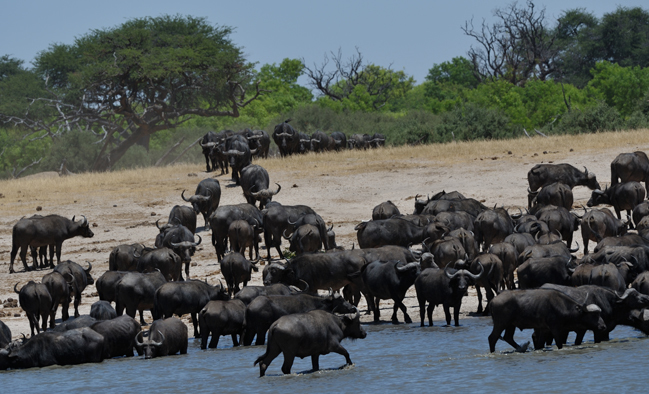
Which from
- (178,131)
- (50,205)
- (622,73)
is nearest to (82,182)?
(50,205)

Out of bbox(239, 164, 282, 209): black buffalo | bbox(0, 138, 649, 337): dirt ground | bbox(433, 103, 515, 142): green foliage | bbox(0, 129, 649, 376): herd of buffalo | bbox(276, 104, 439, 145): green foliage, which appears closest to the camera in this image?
bbox(0, 129, 649, 376): herd of buffalo

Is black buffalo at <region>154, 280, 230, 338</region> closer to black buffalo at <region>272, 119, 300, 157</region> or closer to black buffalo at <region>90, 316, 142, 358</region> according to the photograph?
black buffalo at <region>90, 316, 142, 358</region>

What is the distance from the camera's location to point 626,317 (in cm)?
1133

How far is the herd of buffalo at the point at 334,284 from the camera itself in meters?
10.6

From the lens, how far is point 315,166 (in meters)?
35.1

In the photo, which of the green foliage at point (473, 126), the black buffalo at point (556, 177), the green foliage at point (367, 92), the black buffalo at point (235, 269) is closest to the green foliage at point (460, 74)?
the green foliage at point (367, 92)

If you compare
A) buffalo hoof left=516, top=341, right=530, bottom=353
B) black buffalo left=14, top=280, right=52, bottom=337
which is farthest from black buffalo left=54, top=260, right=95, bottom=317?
buffalo hoof left=516, top=341, right=530, bottom=353

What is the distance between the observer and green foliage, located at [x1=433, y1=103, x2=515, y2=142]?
45344mm

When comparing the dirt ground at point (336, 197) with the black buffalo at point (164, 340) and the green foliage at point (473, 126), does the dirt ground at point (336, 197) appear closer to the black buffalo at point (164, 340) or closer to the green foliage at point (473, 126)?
the black buffalo at point (164, 340)

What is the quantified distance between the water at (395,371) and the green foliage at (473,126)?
33.4 meters

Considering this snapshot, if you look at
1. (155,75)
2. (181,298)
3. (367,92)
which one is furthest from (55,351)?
(367,92)

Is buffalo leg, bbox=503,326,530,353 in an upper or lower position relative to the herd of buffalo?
lower

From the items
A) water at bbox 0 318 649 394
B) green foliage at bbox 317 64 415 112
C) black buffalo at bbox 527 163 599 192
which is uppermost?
green foliage at bbox 317 64 415 112

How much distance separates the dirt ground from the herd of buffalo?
8.52ft
